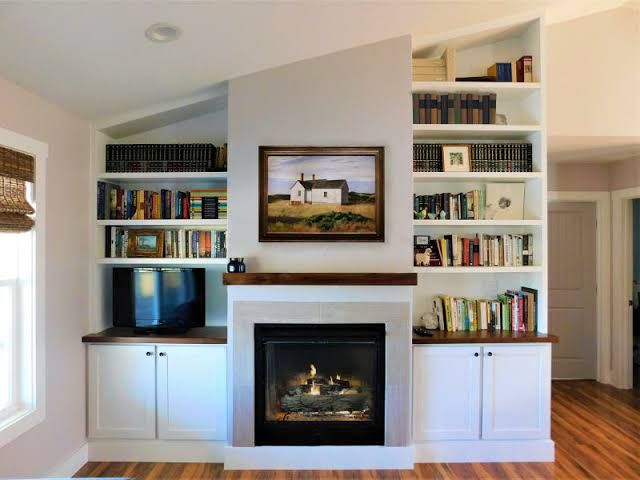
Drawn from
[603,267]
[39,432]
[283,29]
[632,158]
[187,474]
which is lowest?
[187,474]

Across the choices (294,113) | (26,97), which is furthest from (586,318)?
(26,97)

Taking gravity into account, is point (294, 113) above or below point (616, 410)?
above

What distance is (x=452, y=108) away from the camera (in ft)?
10.3

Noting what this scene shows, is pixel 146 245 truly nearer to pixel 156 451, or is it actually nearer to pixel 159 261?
pixel 159 261

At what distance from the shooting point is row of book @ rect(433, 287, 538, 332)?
126 inches

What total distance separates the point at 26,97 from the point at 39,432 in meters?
1.89

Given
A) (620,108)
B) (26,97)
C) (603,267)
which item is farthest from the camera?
(603,267)

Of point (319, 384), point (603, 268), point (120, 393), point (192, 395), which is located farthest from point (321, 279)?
point (603, 268)

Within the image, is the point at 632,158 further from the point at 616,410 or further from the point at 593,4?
the point at 616,410

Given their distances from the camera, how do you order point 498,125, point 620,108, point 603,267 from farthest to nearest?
point 603,267 < point 620,108 < point 498,125

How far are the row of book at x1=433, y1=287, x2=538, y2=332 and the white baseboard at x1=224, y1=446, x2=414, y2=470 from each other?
929mm

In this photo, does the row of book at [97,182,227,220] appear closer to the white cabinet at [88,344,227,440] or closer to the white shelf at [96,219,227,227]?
the white shelf at [96,219,227,227]

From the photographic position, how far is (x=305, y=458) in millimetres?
2924

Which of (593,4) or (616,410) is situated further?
(616,410)
